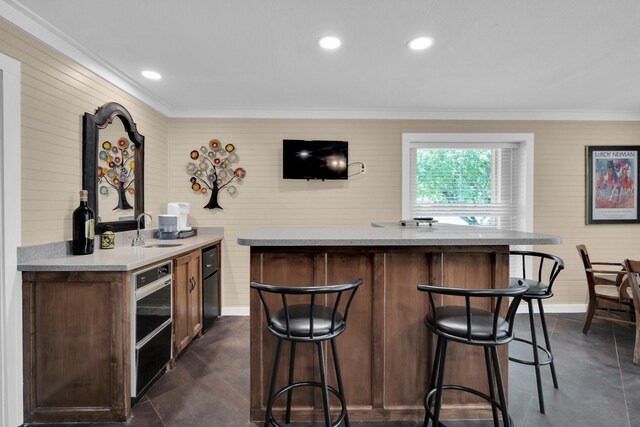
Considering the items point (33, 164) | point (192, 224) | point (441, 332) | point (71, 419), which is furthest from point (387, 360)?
point (192, 224)

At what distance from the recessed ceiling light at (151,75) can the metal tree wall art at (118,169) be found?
2.20 ft

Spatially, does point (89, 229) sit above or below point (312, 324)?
above

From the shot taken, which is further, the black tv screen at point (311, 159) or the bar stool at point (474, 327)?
the black tv screen at point (311, 159)

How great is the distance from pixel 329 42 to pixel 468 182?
2.88 m

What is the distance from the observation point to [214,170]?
4.02m

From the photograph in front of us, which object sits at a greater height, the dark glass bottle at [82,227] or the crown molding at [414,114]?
the crown molding at [414,114]

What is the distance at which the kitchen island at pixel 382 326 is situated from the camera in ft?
6.36

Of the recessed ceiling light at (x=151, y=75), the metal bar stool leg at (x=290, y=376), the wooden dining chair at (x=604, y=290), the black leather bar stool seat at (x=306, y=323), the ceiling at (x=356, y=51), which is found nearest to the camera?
the black leather bar stool seat at (x=306, y=323)

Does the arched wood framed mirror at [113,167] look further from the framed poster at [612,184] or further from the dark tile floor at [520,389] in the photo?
the framed poster at [612,184]

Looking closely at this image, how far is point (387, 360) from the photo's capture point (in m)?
1.97

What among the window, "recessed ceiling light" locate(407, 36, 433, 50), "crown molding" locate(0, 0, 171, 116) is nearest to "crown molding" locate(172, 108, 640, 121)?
the window

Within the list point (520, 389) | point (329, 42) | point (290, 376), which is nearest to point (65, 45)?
point (329, 42)

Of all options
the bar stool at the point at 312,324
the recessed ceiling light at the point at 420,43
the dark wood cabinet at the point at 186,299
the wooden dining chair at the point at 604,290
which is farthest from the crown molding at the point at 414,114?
the bar stool at the point at 312,324

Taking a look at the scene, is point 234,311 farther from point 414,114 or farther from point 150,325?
point 414,114
